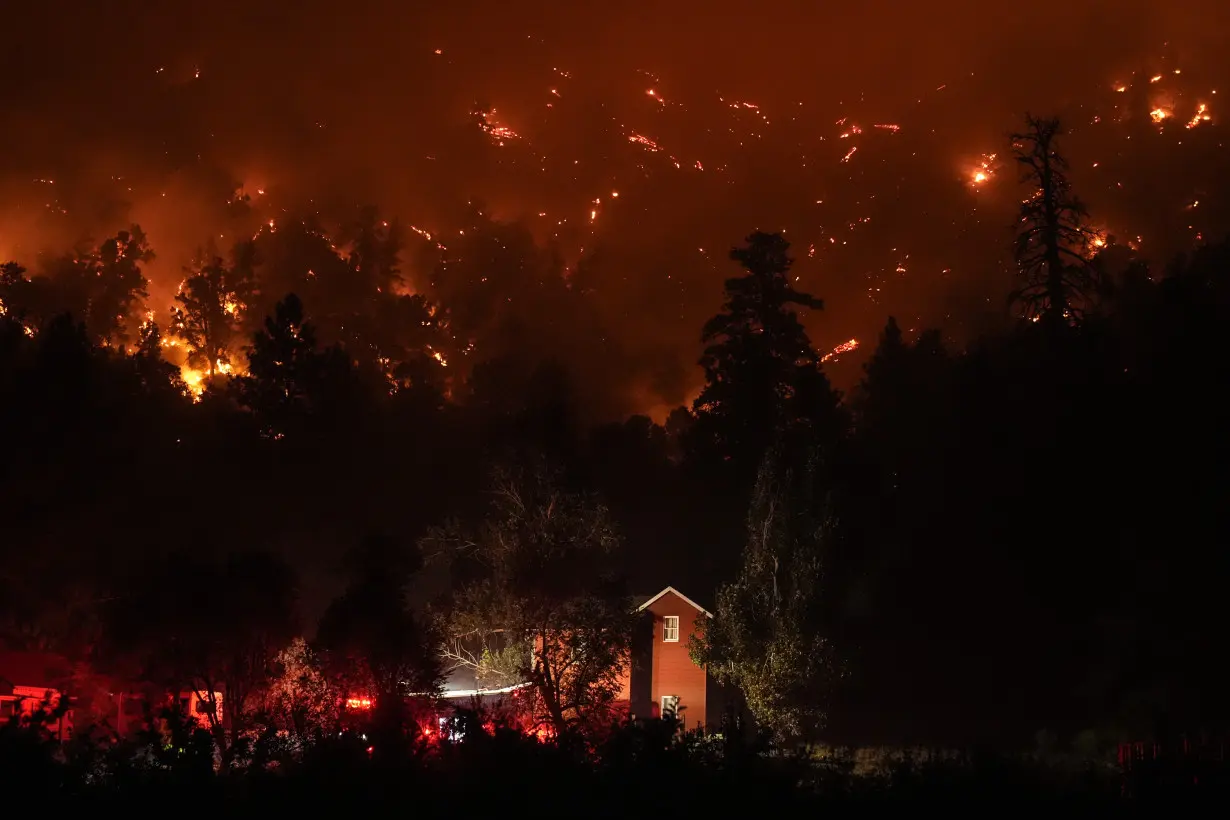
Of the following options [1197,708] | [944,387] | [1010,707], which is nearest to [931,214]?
[944,387]

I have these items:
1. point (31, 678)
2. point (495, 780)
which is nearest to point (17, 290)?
Result: point (31, 678)

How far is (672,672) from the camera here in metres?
36.6

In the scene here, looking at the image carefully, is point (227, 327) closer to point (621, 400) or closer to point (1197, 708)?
point (621, 400)

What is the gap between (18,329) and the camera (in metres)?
A: 42.3

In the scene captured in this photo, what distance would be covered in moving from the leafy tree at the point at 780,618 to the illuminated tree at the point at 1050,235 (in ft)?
29.5

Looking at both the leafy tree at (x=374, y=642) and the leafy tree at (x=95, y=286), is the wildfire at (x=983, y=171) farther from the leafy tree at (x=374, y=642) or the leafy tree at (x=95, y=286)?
the leafy tree at (x=374, y=642)

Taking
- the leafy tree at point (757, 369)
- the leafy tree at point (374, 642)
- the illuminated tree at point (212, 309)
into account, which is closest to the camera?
the leafy tree at point (374, 642)

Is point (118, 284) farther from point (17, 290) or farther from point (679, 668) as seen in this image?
point (679, 668)

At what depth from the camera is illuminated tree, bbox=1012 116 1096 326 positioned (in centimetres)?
3619

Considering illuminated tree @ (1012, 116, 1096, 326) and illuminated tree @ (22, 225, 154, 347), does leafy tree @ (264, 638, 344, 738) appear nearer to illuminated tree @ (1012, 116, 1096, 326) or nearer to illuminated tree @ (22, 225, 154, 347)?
illuminated tree @ (1012, 116, 1096, 326)

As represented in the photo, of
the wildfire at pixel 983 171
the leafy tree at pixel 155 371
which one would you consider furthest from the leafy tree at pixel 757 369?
the wildfire at pixel 983 171

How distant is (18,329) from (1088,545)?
3351 cm

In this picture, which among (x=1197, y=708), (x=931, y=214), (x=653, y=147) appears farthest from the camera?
(x=653, y=147)

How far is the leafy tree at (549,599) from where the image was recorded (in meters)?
26.0
